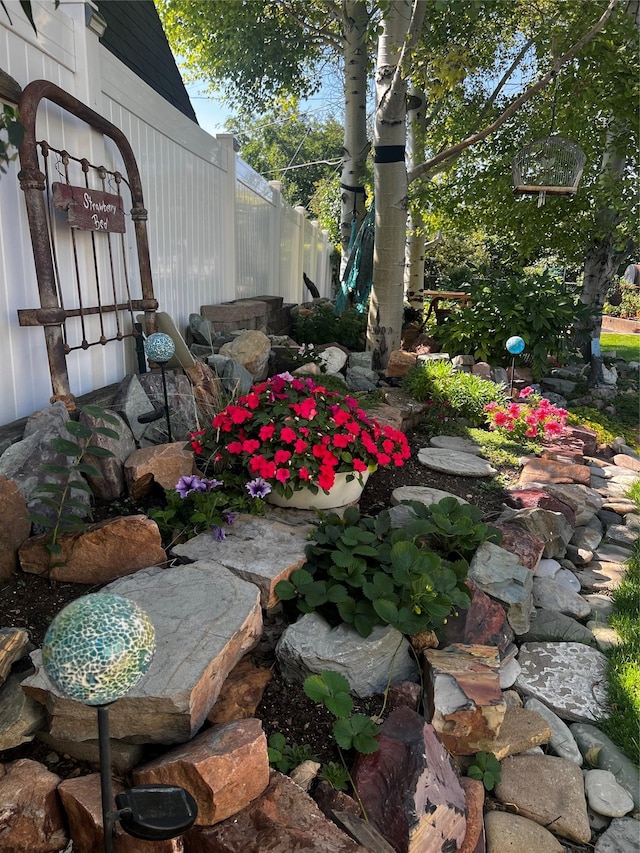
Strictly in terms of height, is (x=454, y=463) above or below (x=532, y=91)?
below

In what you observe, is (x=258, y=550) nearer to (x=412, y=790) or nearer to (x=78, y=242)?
(x=412, y=790)

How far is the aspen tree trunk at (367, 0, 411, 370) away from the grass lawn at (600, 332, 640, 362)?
541cm

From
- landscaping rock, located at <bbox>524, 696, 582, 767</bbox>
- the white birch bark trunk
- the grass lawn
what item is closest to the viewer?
landscaping rock, located at <bbox>524, 696, 582, 767</bbox>

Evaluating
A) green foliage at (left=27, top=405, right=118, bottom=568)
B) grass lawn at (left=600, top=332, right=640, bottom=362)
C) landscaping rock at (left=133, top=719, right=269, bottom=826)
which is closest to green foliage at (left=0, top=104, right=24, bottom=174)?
green foliage at (left=27, top=405, right=118, bottom=568)

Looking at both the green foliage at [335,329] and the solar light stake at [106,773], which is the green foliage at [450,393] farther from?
the solar light stake at [106,773]

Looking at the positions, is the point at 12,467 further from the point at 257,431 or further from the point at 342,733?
the point at 342,733

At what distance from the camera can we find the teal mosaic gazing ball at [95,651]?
979 mm

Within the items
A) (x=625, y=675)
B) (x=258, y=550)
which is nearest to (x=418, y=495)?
(x=258, y=550)

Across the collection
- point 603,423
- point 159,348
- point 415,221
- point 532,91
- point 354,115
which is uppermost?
point 354,115

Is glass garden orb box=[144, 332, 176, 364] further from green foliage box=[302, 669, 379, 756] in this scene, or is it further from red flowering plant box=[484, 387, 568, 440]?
red flowering plant box=[484, 387, 568, 440]

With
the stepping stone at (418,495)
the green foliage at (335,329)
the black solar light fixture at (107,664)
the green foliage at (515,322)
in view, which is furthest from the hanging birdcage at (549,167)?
the black solar light fixture at (107,664)

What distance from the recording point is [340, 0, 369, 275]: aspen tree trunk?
8.03 meters

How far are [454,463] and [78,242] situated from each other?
2681 mm

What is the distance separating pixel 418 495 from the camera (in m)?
3.34
